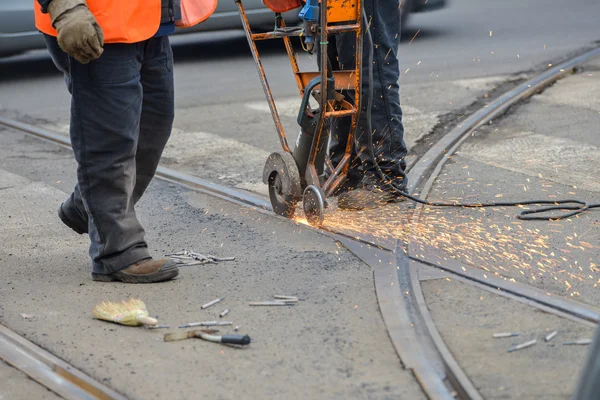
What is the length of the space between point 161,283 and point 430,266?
43.5 inches

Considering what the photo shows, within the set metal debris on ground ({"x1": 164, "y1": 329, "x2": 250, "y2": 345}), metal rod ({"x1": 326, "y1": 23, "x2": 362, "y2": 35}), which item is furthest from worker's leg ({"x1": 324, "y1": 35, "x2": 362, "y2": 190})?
metal debris on ground ({"x1": 164, "y1": 329, "x2": 250, "y2": 345})

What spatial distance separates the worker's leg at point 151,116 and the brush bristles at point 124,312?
663mm

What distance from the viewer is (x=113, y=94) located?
3.77 meters

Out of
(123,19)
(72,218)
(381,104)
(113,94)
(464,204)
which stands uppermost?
(123,19)

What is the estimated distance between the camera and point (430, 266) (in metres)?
3.98

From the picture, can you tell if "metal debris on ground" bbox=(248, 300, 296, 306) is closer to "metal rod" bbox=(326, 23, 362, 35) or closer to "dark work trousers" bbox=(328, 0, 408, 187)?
"metal rod" bbox=(326, 23, 362, 35)

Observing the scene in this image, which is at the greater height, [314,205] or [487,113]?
[314,205]

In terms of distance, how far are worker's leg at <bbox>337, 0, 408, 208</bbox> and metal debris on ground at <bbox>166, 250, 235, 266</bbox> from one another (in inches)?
33.8

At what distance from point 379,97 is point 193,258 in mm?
1319

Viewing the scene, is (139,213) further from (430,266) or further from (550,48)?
(550,48)

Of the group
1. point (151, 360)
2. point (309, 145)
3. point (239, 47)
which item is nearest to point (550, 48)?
point (239, 47)

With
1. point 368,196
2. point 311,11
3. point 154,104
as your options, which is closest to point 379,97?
point 368,196

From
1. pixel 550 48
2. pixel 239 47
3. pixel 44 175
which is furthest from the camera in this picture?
pixel 239 47

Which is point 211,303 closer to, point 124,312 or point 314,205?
point 124,312
